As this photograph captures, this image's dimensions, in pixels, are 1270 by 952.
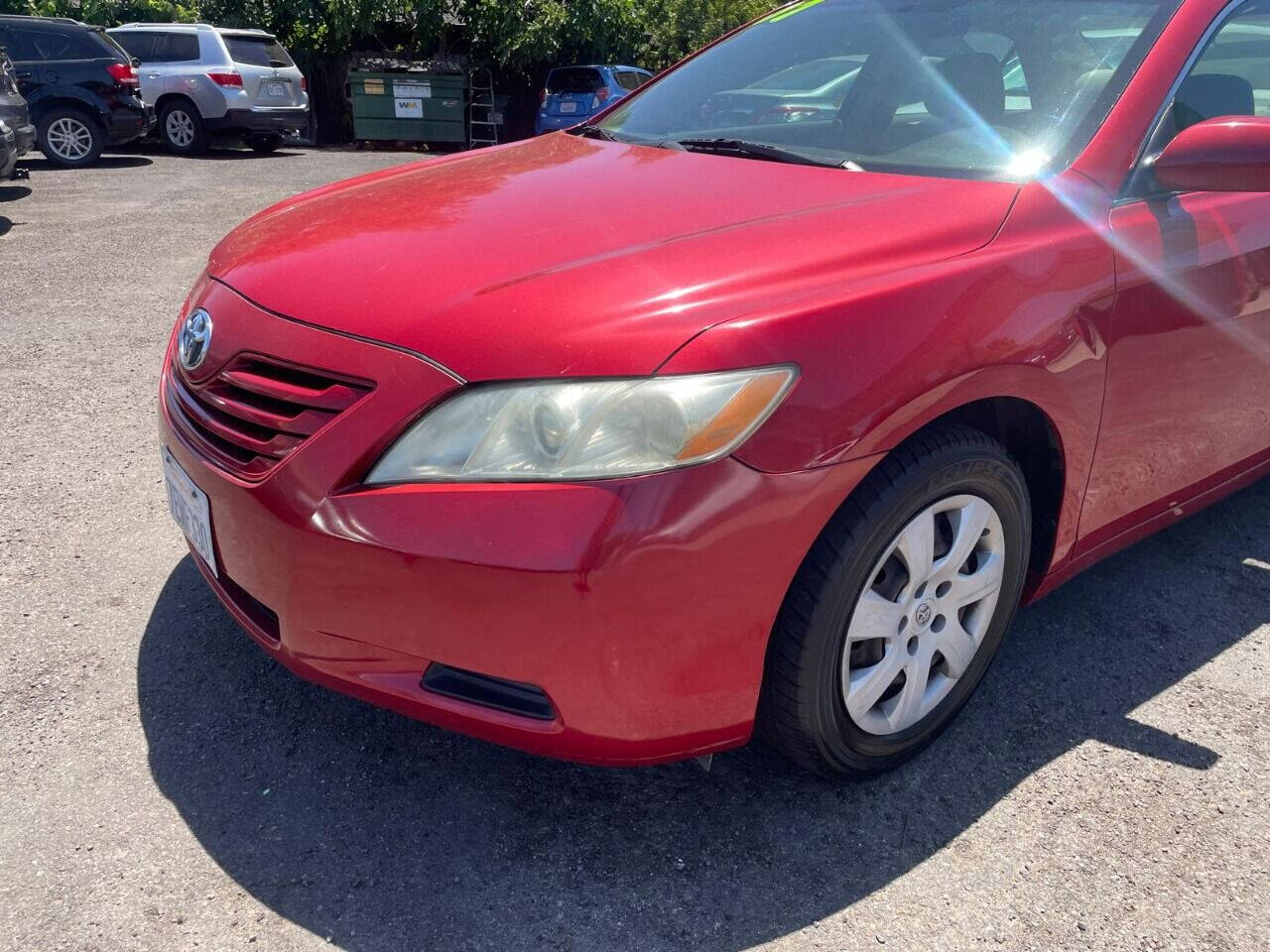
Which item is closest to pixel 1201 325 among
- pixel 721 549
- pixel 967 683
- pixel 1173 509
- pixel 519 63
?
pixel 1173 509

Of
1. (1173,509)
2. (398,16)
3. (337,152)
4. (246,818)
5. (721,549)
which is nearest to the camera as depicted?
(721,549)

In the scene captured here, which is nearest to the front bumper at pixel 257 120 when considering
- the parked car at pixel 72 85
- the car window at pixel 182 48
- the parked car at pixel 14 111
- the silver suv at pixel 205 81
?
the silver suv at pixel 205 81

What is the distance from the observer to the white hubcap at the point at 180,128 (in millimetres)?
13594

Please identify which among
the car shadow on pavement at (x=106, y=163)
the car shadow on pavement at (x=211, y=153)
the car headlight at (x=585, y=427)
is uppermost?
the car headlight at (x=585, y=427)

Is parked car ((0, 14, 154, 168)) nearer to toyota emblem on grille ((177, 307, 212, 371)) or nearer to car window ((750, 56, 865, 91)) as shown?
car window ((750, 56, 865, 91))

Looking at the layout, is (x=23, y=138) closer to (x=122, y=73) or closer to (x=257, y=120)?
(x=122, y=73)

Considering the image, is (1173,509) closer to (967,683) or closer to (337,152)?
(967,683)

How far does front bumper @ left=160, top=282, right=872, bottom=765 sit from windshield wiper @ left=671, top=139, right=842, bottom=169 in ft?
3.12

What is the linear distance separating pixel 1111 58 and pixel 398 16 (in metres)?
16.6

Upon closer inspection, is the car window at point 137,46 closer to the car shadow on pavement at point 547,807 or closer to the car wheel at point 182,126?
the car wheel at point 182,126

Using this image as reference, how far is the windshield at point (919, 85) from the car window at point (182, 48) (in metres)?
12.3

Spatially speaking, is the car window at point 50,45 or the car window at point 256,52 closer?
the car window at point 50,45

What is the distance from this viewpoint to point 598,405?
170 centimetres

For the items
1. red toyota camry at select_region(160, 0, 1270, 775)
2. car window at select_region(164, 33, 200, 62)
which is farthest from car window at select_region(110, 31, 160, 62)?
red toyota camry at select_region(160, 0, 1270, 775)
